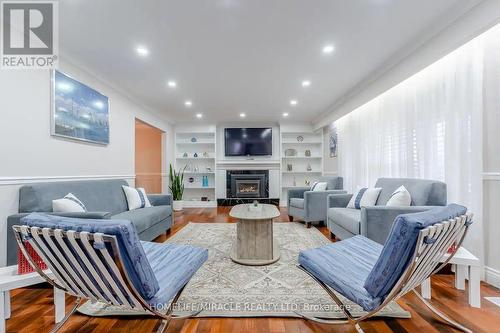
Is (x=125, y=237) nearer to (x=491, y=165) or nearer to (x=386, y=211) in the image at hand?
(x=386, y=211)

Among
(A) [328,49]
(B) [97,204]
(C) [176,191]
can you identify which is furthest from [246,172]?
(A) [328,49]

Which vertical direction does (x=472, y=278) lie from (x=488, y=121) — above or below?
below

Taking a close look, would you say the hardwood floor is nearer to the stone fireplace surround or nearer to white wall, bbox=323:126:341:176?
white wall, bbox=323:126:341:176

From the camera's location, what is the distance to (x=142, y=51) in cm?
250

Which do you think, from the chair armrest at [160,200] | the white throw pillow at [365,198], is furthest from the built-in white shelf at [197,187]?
the white throw pillow at [365,198]

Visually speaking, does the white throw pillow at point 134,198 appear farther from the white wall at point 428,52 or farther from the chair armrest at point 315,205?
the white wall at point 428,52

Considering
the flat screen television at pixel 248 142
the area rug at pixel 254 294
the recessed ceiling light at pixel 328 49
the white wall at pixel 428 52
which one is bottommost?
the area rug at pixel 254 294

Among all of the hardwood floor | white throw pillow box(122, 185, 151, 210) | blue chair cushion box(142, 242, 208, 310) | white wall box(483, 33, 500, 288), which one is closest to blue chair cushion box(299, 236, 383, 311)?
the hardwood floor

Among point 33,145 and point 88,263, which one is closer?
point 88,263

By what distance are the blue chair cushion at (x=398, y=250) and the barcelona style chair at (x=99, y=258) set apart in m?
1.10

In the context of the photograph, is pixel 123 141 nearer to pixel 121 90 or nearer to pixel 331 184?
pixel 121 90

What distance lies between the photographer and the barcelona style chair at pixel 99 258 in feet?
3.26

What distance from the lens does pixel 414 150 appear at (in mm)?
2773

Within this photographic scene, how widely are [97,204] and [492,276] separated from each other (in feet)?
13.5
